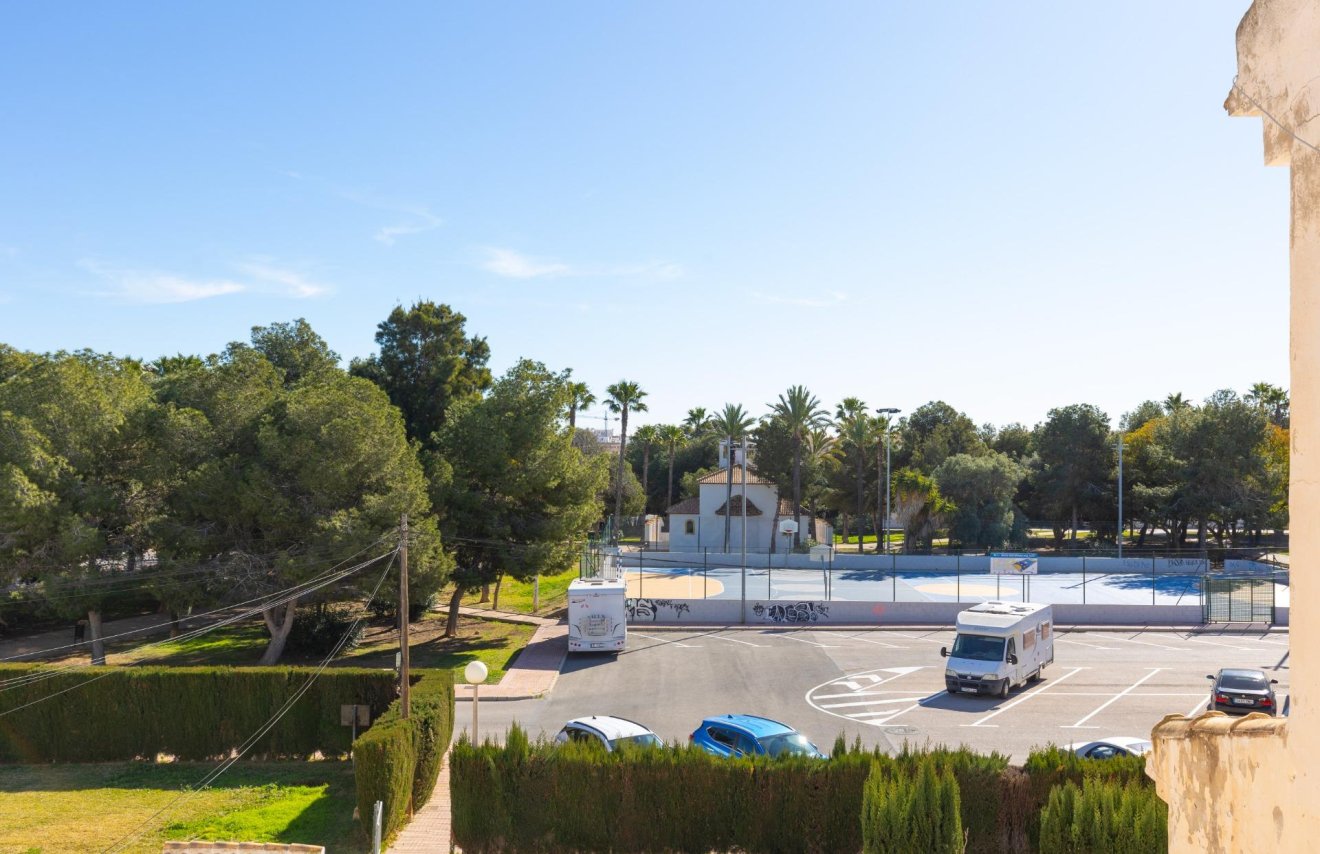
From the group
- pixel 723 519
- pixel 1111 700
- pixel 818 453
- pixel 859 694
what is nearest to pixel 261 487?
pixel 859 694

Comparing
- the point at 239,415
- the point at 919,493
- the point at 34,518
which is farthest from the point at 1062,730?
the point at 919,493

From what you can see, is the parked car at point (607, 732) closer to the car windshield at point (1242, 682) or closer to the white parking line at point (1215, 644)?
the car windshield at point (1242, 682)

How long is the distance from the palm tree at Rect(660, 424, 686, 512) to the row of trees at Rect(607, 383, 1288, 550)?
1.40 ft

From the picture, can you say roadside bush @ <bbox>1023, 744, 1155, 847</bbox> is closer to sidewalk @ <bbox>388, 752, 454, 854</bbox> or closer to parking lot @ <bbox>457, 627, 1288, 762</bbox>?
parking lot @ <bbox>457, 627, 1288, 762</bbox>

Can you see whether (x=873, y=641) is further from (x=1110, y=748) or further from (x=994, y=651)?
(x=1110, y=748)

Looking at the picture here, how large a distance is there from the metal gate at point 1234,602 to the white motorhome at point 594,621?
89.0 feet

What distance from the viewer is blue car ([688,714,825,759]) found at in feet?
64.1

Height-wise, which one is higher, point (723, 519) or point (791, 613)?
point (723, 519)

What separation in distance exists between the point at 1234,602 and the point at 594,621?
2944 cm

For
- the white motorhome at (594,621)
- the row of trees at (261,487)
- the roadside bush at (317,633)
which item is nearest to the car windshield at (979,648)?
the white motorhome at (594,621)

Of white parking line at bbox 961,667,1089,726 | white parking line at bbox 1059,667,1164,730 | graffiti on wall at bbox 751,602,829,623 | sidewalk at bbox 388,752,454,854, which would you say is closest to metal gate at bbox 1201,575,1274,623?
white parking line at bbox 1059,667,1164,730

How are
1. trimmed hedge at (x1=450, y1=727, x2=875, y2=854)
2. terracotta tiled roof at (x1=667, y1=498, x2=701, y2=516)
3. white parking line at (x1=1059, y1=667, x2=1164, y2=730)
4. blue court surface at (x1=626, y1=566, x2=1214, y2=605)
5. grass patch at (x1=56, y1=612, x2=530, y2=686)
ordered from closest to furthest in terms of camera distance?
trimmed hedge at (x1=450, y1=727, x2=875, y2=854)
white parking line at (x1=1059, y1=667, x2=1164, y2=730)
grass patch at (x1=56, y1=612, x2=530, y2=686)
blue court surface at (x1=626, y1=566, x2=1214, y2=605)
terracotta tiled roof at (x1=667, y1=498, x2=701, y2=516)

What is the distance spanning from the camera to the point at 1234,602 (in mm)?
43188

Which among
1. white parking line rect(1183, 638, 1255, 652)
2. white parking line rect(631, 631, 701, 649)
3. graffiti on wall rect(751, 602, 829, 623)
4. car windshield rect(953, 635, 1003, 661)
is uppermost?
car windshield rect(953, 635, 1003, 661)
